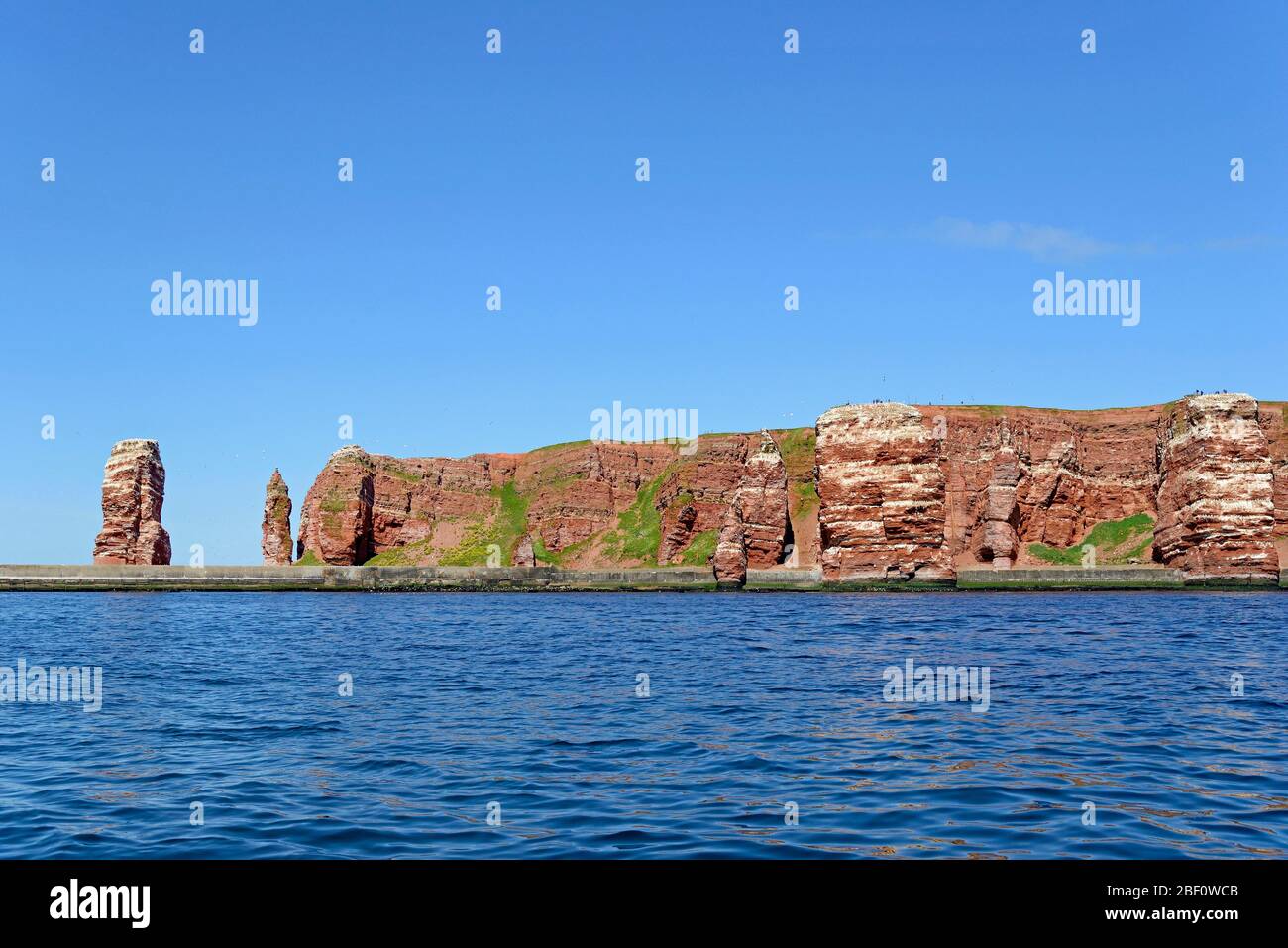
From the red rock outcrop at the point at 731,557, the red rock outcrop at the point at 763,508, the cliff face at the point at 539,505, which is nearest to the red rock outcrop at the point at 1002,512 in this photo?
the cliff face at the point at 539,505

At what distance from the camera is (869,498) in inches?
4023

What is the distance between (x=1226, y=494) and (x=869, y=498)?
3353 cm

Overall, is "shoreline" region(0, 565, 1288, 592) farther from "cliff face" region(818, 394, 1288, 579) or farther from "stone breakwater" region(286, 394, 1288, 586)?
"cliff face" region(818, 394, 1288, 579)

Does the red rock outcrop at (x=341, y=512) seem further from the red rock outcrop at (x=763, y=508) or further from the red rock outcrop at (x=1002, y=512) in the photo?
the red rock outcrop at (x=1002, y=512)

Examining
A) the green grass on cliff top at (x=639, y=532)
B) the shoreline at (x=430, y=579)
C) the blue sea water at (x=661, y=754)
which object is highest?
the green grass on cliff top at (x=639, y=532)

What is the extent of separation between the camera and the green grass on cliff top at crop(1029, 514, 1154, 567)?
127125 millimetres

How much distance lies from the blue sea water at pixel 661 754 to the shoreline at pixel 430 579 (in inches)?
2666

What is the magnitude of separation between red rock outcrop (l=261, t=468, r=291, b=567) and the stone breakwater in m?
4.53

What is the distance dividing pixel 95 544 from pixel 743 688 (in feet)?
451

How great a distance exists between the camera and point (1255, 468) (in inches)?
3907

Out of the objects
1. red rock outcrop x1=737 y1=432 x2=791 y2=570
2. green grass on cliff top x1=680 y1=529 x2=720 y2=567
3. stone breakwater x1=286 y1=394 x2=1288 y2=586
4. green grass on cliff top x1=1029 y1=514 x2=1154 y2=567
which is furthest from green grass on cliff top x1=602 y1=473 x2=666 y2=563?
green grass on cliff top x1=1029 y1=514 x2=1154 y2=567

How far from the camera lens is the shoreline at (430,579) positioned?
354 feet
